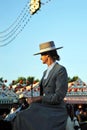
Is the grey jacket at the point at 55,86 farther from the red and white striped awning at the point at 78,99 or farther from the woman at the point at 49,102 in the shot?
the red and white striped awning at the point at 78,99

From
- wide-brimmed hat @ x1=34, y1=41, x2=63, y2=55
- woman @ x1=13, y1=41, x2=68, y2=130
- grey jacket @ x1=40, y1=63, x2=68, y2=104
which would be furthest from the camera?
wide-brimmed hat @ x1=34, y1=41, x2=63, y2=55

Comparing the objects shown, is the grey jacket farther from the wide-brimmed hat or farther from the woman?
the wide-brimmed hat

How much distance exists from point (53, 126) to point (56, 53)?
0.83 metres

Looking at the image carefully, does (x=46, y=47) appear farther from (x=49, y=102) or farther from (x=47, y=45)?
(x=49, y=102)

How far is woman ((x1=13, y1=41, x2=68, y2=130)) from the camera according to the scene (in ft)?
10.9

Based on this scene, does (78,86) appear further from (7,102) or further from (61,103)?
(61,103)

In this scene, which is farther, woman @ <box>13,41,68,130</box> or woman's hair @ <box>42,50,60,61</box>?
woman's hair @ <box>42,50,60,61</box>

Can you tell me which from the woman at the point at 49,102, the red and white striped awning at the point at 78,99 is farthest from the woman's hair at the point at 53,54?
the red and white striped awning at the point at 78,99

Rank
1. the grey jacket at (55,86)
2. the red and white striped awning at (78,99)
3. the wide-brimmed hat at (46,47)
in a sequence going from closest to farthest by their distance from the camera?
the grey jacket at (55,86) < the wide-brimmed hat at (46,47) < the red and white striped awning at (78,99)

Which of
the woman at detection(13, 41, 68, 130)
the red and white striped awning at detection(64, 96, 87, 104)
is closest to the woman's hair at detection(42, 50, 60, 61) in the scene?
the woman at detection(13, 41, 68, 130)

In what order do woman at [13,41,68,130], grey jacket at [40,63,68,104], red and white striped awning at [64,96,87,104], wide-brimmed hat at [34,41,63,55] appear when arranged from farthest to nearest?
red and white striped awning at [64,96,87,104], wide-brimmed hat at [34,41,63,55], grey jacket at [40,63,68,104], woman at [13,41,68,130]

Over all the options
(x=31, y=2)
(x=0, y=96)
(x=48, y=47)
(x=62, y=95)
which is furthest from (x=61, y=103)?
(x=0, y=96)

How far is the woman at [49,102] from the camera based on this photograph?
10.9 ft

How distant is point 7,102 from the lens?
937 inches
